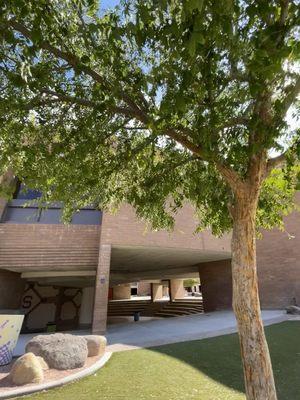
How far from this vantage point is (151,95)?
4758 millimetres

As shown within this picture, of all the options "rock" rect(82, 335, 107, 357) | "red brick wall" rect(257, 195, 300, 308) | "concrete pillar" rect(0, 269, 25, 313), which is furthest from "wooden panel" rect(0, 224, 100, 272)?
"red brick wall" rect(257, 195, 300, 308)

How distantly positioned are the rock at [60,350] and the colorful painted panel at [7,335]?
0.76 m

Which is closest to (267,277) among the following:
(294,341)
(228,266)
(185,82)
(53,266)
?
(228,266)

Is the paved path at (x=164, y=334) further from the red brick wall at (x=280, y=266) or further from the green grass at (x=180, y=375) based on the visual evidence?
the red brick wall at (x=280, y=266)

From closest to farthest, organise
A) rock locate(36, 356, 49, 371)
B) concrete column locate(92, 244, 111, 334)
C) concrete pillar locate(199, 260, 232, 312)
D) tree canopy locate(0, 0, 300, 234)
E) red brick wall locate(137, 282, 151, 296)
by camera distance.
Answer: tree canopy locate(0, 0, 300, 234), rock locate(36, 356, 49, 371), concrete column locate(92, 244, 111, 334), concrete pillar locate(199, 260, 232, 312), red brick wall locate(137, 282, 151, 296)

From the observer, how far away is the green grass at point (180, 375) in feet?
18.7

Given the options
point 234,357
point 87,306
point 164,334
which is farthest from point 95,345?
point 87,306

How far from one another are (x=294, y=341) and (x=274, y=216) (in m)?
5.05

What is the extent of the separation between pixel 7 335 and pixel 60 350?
1644 mm

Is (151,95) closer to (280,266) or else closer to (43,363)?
(43,363)

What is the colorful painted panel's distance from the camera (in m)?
7.76

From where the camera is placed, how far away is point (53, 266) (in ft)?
40.3

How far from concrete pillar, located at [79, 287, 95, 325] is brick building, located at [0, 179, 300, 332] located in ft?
0.20

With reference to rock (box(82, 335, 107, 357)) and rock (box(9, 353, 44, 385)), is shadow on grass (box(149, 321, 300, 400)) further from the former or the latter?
rock (box(9, 353, 44, 385))
